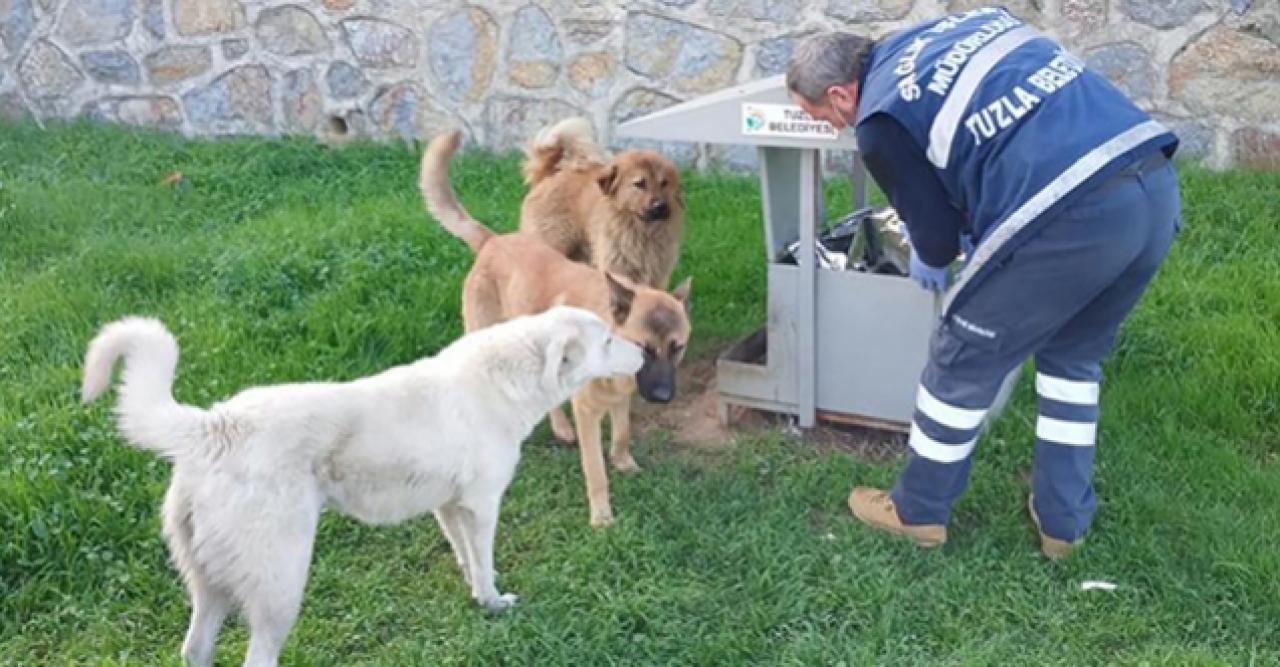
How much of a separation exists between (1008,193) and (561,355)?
4.94 feet

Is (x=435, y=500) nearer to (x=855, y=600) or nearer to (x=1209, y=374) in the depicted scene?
(x=855, y=600)

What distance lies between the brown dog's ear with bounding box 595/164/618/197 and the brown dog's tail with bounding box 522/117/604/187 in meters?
0.60

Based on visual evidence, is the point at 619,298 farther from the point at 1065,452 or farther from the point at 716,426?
the point at 1065,452

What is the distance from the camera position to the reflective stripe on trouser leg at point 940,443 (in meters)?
4.40

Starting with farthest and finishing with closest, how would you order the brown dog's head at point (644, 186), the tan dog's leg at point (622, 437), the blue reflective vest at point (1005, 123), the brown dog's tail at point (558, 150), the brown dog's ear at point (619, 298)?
the brown dog's tail at point (558, 150)
the brown dog's head at point (644, 186)
the tan dog's leg at point (622, 437)
the brown dog's ear at point (619, 298)
the blue reflective vest at point (1005, 123)

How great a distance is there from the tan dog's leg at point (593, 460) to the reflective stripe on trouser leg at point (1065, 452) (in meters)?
1.58

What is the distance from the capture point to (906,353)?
524cm

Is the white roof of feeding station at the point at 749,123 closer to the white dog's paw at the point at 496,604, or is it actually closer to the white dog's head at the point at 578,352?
the white dog's head at the point at 578,352

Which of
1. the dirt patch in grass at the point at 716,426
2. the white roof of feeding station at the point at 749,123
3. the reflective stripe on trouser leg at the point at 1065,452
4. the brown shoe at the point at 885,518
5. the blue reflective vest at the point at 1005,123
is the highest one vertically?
the blue reflective vest at the point at 1005,123

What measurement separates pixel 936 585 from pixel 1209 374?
1.96m

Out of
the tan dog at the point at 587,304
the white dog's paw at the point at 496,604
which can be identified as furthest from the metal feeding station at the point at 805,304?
the white dog's paw at the point at 496,604

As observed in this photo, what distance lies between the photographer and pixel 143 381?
3621mm

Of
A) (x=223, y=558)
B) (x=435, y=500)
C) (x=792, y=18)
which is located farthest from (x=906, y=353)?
(x=792, y=18)

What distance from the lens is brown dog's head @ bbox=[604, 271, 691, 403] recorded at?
15.8 ft
